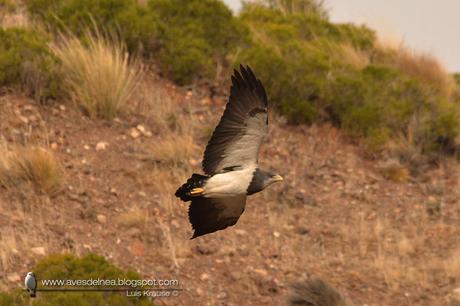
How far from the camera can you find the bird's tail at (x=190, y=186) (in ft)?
29.8

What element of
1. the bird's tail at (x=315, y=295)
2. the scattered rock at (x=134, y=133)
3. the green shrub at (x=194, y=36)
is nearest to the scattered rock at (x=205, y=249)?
the bird's tail at (x=315, y=295)

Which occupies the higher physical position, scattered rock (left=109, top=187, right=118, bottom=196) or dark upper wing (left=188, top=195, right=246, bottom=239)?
dark upper wing (left=188, top=195, right=246, bottom=239)

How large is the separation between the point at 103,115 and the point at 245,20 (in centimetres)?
470

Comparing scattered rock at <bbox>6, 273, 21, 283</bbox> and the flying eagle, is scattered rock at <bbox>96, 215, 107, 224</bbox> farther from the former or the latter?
the flying eagle

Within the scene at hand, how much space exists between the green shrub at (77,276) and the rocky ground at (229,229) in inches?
13.4

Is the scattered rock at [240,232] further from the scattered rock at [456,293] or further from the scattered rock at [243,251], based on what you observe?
the scattered rock at [456,293]

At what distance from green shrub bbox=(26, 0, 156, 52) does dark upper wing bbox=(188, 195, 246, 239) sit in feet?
18.3

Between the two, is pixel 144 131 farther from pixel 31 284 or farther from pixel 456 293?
pixel 456 293

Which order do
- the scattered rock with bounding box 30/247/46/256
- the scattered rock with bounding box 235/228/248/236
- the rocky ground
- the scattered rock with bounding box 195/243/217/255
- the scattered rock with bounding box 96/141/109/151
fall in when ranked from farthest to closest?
the scattered rock with bounding box 96/141/109/151, the scattered rock with bounding box 235/228/248/236, the scattered rock with bounding box 195/243/217/255, the rocky ground, the scattered rock with bounding box 30/247/46/256

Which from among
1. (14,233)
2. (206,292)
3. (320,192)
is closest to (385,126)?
(320,192)

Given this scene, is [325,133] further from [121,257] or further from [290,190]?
[121,257]

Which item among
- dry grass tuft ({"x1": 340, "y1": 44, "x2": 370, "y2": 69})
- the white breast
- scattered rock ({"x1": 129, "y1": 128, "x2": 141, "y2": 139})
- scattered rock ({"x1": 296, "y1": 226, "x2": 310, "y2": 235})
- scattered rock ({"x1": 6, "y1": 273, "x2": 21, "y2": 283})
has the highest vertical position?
dry grass tuft ({"x1": 340, "y1": 44, "x2": 370, "y2": 69})

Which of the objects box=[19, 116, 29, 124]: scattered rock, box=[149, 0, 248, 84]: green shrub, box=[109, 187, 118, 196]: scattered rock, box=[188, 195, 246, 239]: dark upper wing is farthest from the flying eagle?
box=[149, 0, 248, 84]: green shrub

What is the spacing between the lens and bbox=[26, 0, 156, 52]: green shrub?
1471 centimetres
